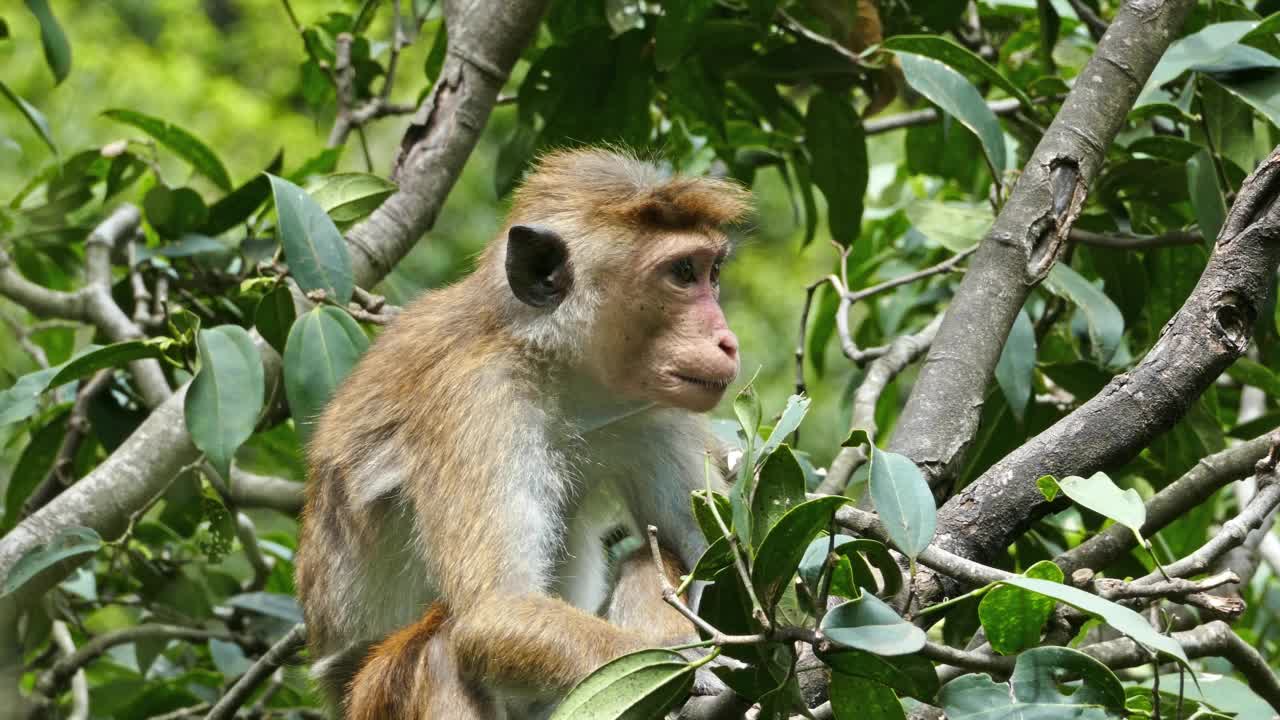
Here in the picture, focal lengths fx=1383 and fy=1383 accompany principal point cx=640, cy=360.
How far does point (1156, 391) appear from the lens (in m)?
3.13

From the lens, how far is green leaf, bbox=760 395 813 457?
269 centimetres

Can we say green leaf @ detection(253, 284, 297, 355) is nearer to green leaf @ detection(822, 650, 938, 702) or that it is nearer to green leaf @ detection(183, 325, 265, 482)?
green leaf @ detection(183, 325, 265, 482)

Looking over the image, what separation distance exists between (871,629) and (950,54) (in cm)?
258

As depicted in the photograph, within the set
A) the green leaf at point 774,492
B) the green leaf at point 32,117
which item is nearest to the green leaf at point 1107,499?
the green leaf at point 774,492

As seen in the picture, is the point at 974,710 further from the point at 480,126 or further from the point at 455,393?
the point at 480,126

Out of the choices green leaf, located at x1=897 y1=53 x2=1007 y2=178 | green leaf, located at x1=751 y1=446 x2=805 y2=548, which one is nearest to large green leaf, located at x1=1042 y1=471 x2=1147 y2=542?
green leaf, located at x1=751 y1=446 x2=805 y2=548

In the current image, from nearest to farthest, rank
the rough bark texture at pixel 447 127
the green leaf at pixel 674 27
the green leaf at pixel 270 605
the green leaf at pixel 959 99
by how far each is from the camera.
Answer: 1. the green leaf at pixel 959 99
2. the green leaf at pixel 674 27
3. the rough bark texture at pixel 447 127
4. the green leaf at pixel 270 605

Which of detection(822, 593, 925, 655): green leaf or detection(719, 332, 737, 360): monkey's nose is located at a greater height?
detection(822, 593, 925, 655): green leaf

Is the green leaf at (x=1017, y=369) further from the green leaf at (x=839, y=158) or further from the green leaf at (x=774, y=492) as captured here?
the green leaf at (x=774, y=492)

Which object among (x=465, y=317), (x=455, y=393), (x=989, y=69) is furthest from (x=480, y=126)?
(x=989, y=69)

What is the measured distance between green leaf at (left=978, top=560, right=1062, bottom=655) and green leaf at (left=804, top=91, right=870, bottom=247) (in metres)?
2.87

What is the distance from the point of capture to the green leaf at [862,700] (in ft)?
8.61

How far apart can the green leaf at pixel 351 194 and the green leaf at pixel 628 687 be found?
2.61 metres

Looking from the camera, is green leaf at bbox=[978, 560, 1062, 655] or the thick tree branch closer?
green leaf at bbox=[978, 560, 1062, 655]
